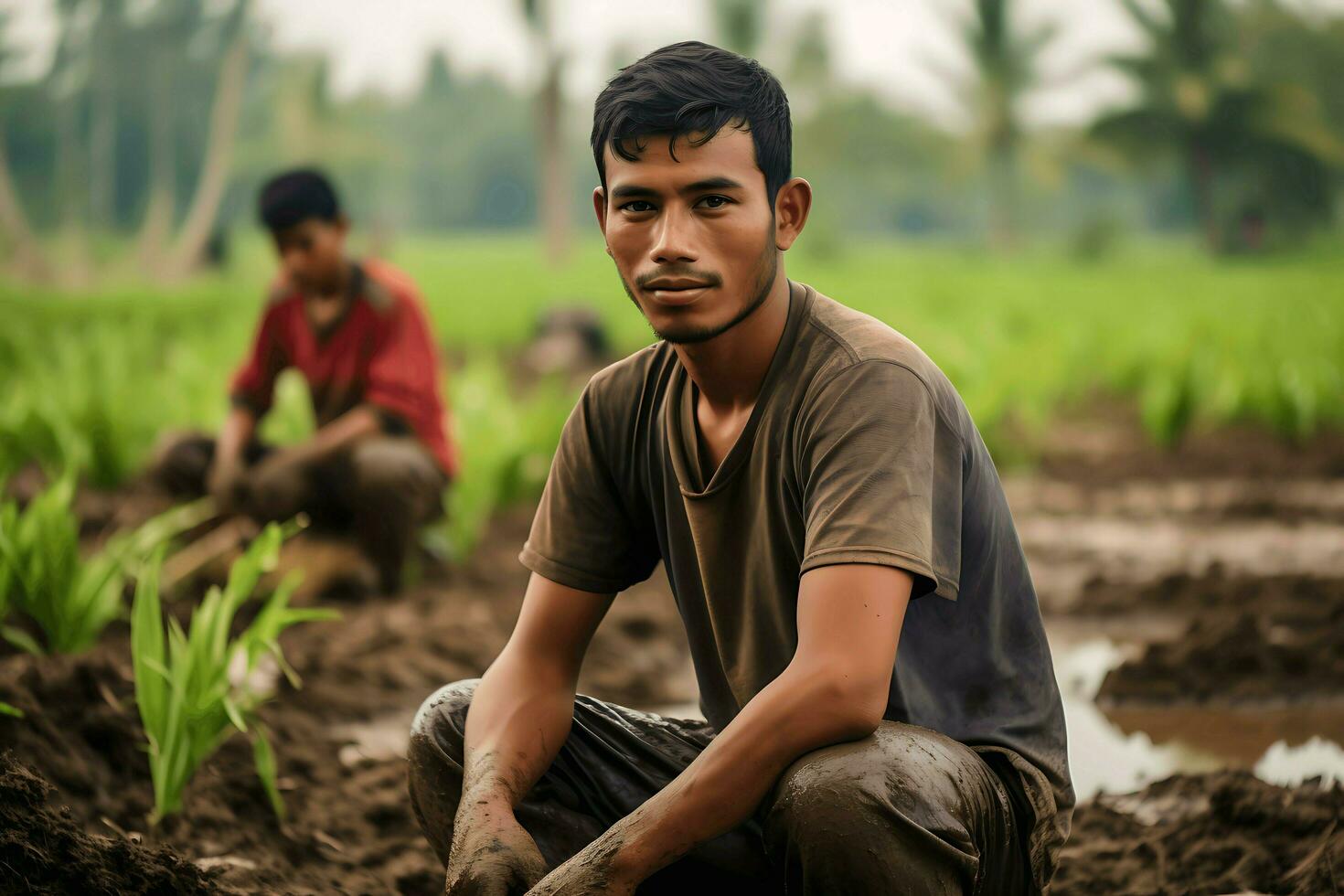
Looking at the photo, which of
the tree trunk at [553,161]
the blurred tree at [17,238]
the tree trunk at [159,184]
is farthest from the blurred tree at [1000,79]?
the blurred tree at [17,238]

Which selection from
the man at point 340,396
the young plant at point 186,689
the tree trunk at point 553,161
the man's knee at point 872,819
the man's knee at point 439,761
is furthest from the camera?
the tree trunk at point 553,161

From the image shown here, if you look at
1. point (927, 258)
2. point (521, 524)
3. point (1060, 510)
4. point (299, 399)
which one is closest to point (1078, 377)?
point (1060, 510)

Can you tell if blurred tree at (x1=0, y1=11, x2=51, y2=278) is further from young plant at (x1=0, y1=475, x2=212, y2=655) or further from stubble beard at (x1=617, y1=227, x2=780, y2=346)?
stubble beard at (x1=617, y1=227, x2=780, y2=346)

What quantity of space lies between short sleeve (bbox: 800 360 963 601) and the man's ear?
247 millimetres

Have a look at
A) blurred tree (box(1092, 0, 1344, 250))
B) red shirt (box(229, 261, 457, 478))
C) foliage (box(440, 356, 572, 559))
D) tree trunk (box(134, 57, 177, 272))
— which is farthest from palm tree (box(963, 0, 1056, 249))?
red shirt (box(229, 261, 457, 478))

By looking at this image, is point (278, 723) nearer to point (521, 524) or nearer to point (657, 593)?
point (657, 593)

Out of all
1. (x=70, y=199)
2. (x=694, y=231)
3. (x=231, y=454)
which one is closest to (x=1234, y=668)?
(x=694, y=231)

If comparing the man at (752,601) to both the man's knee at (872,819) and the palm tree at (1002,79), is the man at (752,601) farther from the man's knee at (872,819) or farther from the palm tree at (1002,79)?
the palm tree at (1002,79)

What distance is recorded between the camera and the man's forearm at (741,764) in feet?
4.91

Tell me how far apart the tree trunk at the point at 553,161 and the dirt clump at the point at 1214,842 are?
687 inches

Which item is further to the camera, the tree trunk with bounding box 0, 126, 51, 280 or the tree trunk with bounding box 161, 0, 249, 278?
the tree trunk with bounding box 161, 0, 249, 278

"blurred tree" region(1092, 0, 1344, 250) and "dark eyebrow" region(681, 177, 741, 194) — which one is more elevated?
"blurred tree" region(1092, 0, 1344, 250)

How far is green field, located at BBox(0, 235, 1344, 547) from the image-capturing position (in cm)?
519

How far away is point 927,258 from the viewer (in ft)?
72.9
